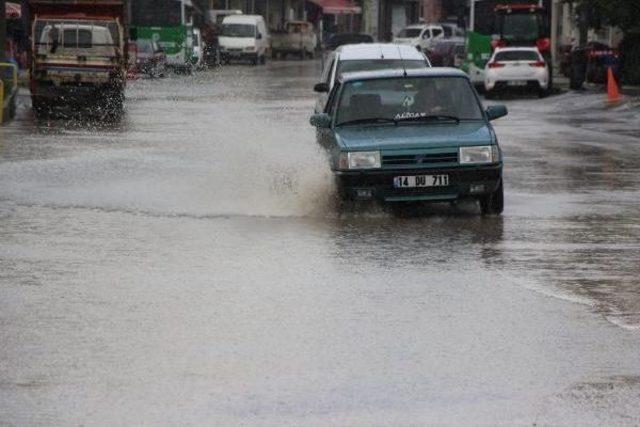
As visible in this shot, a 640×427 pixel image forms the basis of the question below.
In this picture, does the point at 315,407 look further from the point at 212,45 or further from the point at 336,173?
the point at 212,45

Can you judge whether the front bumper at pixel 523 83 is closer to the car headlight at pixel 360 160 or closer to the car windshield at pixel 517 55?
the car windshield at pixel 517 55

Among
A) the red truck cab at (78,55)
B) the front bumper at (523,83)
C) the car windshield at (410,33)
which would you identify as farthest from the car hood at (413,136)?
the car windshield at (410,33)

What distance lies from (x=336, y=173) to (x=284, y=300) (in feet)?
16.9

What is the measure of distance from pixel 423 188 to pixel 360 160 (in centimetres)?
63

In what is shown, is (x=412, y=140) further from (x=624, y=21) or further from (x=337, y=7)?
(x=337, y=7)

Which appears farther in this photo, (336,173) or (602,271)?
(336,173)

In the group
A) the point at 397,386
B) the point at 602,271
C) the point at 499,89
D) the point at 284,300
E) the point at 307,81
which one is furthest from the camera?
the point at 307,81

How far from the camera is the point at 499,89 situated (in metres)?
46.6

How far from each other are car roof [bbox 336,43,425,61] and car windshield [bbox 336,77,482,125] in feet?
25.7

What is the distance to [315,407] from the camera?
757cm

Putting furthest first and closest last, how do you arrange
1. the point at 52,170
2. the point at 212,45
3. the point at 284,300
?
1. the point at 212,45
2. the point at 52,170
3. the point at 284,300

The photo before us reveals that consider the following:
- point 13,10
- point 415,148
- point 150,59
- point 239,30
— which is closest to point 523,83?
point 150,59

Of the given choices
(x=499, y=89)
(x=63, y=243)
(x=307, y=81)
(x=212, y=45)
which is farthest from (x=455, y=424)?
(x=212, y=45)

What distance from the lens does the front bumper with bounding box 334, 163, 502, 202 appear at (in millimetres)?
15633
